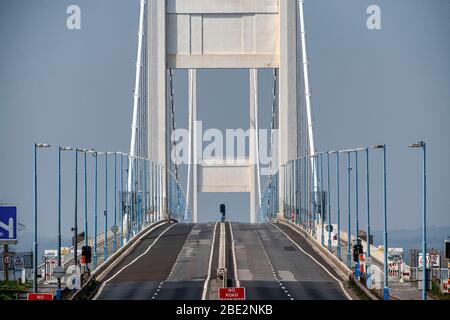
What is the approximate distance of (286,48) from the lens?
5344 inches

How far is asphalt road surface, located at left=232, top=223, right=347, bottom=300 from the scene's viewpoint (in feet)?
188

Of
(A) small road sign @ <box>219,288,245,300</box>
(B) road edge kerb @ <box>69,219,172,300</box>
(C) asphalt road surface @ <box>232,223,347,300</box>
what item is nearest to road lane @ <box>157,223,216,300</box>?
(C) asphalt road surface @ <box>232,223,347,300</box>

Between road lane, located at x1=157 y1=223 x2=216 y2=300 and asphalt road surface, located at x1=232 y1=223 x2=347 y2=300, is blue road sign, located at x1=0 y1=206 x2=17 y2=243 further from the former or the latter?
asphalt road surface, located at x1=232 y1=223 x2=347 y2=300

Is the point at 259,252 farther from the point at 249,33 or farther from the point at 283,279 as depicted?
the point at 249,33

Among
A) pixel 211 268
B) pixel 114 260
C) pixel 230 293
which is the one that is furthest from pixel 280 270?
pixel 230 293

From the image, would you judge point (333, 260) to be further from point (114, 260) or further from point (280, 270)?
point (114, 260)

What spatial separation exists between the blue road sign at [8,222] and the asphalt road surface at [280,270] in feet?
31.1

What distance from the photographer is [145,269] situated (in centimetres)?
7400

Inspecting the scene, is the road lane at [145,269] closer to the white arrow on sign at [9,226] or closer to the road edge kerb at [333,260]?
the white arrow on sign at [9,226]

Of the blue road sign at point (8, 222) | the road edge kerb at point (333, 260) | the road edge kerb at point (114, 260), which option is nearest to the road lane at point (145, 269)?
the road edge kerb at point (114, 260)

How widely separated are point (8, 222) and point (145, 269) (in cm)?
1933

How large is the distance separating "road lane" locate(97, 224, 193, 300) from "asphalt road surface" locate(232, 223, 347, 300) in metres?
3.95
